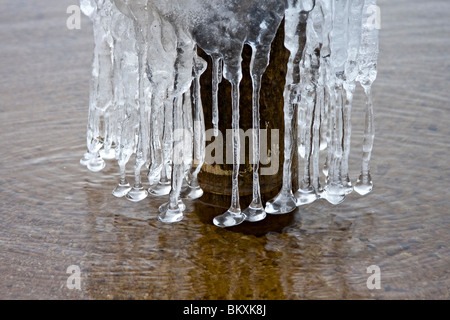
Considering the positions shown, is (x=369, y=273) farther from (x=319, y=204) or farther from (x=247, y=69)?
(x=247, y=69)

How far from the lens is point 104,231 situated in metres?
2.24

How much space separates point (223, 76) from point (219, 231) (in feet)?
1.49

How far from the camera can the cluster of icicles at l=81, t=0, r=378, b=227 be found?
2.01 metres

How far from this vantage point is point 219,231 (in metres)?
2.21

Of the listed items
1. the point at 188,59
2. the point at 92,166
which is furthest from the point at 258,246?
the point at 92,166

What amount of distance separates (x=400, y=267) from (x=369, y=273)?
0.09m

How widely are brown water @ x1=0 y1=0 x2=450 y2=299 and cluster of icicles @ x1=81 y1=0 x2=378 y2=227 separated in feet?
0.25

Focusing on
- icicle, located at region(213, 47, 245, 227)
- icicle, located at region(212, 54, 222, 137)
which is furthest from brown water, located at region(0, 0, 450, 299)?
icicle, located at region(212, 54, 222, 137)

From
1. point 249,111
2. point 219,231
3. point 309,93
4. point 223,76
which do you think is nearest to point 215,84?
point 223,76

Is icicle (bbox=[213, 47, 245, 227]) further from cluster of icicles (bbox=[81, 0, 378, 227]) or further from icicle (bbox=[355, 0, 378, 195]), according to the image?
icicle (bbox=[355, 0, 378, 195])

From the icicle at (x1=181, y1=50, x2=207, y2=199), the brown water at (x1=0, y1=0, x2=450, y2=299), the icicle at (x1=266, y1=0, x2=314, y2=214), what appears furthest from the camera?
the icicle at (x1=181, y1=50, x2=207, y2=199)

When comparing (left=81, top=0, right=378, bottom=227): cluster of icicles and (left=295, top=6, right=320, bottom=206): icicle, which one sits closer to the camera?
(left=81, top=0, right=378, bottom=227): cluster of icicles

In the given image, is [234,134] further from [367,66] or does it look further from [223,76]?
[367,66]

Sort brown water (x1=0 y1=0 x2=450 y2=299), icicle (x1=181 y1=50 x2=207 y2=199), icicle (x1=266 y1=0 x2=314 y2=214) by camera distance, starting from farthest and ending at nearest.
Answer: icicle (x1=181 y1=50 x2=207 y2=199), icicle (x1=266 y1=0 x2=314 y2=214), brown water (x1=0 y1=0 x2=450 y2=299)
